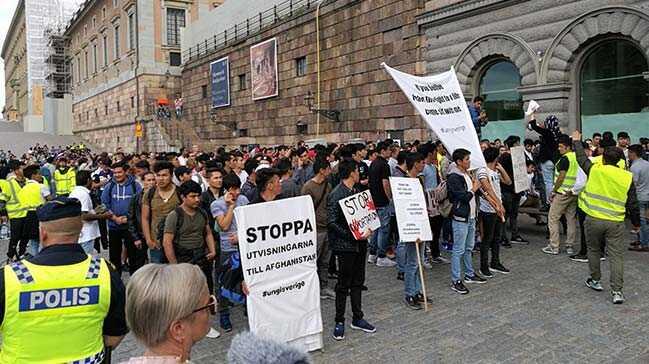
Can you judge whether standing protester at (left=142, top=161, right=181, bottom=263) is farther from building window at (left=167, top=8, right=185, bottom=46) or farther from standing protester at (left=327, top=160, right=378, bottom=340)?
building window at (left=167, top=8, right=185, bottom=46)

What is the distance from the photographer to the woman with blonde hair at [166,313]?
72.5 inches

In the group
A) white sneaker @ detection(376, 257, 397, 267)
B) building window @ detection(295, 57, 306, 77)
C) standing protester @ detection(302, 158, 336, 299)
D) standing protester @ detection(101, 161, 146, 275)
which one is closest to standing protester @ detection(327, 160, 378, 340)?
standing protester @ detection(302, 158, 336, 299)

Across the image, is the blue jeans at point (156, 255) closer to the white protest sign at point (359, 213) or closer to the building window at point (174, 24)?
the white protest sign at point (359, 213)

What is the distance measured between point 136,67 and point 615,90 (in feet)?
124

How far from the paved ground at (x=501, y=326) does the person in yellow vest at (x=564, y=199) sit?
1.11 m

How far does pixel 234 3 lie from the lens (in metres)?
30.8

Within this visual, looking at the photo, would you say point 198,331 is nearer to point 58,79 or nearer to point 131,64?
point 131,64

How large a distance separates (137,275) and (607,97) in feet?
45.1

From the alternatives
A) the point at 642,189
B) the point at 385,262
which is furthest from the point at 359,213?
the point at 642,189

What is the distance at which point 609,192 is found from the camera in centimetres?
600

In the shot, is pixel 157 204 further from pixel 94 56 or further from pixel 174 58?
pixel 94 56

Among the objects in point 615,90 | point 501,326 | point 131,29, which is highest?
point 131,29

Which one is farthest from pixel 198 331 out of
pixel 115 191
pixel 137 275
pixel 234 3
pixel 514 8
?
pixel 234 3

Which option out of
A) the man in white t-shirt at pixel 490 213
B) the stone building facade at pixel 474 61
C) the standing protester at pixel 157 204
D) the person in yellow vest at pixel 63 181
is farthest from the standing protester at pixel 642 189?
the person in yellow vest at pixel 63 181
